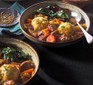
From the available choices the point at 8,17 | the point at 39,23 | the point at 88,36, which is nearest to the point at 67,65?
the point at 88,36

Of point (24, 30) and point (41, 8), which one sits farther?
point (41, 8)

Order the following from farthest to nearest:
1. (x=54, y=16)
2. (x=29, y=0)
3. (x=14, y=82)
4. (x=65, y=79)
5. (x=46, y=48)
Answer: (x=29, y=0), (x=54, y=16), (x=46, y=48), (x=65, y=79), (x=14, y=82)

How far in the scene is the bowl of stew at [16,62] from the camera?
3.76ft

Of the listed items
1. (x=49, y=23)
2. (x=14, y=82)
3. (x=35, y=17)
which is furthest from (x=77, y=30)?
(x=14, y=82)

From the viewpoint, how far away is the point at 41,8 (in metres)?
1.66

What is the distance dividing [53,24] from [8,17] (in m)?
0.34

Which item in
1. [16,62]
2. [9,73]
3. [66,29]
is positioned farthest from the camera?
[66,29]

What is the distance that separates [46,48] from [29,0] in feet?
1.80

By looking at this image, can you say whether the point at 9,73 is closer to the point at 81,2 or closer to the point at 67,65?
the point at 67,65

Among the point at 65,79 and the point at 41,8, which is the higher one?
the point at 41,8

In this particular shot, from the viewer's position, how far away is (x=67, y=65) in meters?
1.32

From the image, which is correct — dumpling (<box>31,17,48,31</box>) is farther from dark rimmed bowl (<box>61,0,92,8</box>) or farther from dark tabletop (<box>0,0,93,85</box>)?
dark rimmed bowl (<box>61,0,92,8</box>)

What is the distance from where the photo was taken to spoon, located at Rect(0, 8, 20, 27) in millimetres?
1612

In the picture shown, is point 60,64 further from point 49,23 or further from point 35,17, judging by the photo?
point 35,17
